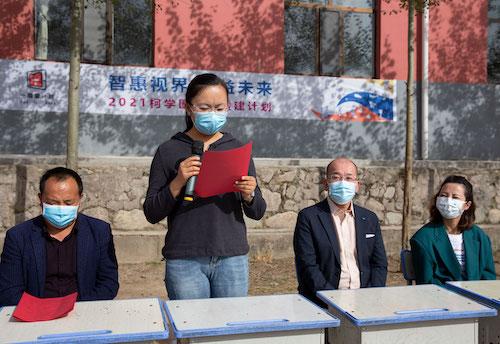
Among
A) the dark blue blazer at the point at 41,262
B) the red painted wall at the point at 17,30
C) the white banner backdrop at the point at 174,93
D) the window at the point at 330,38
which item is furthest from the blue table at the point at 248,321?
the window at the point at 330,38

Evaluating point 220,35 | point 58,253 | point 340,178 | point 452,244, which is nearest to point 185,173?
point 58,253

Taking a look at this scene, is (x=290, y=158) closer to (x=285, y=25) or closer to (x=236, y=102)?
(x=236, y=102)

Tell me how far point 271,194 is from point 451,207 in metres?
3.95

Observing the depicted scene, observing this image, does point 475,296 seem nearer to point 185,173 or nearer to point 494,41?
point 185,173

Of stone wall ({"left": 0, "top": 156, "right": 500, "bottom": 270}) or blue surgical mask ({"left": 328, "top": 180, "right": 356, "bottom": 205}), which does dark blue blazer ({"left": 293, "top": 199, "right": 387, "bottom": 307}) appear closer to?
blue surgical mask ({"left": 328, "top": 180, "right": 356, "bottom": 205})

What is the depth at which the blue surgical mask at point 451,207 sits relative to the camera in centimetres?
330

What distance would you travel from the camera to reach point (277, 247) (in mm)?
6824

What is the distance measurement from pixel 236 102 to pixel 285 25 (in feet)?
4.97

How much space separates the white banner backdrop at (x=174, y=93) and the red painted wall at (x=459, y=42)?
37.4 inches

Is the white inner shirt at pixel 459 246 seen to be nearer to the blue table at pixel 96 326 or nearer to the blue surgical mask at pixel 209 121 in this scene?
the blue surgical mask at pixel 209 121

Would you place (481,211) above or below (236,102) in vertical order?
below

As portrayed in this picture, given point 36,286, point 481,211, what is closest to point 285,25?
point 481,211

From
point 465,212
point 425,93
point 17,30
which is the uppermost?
point 17,30

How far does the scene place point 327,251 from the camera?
9.90 ft
